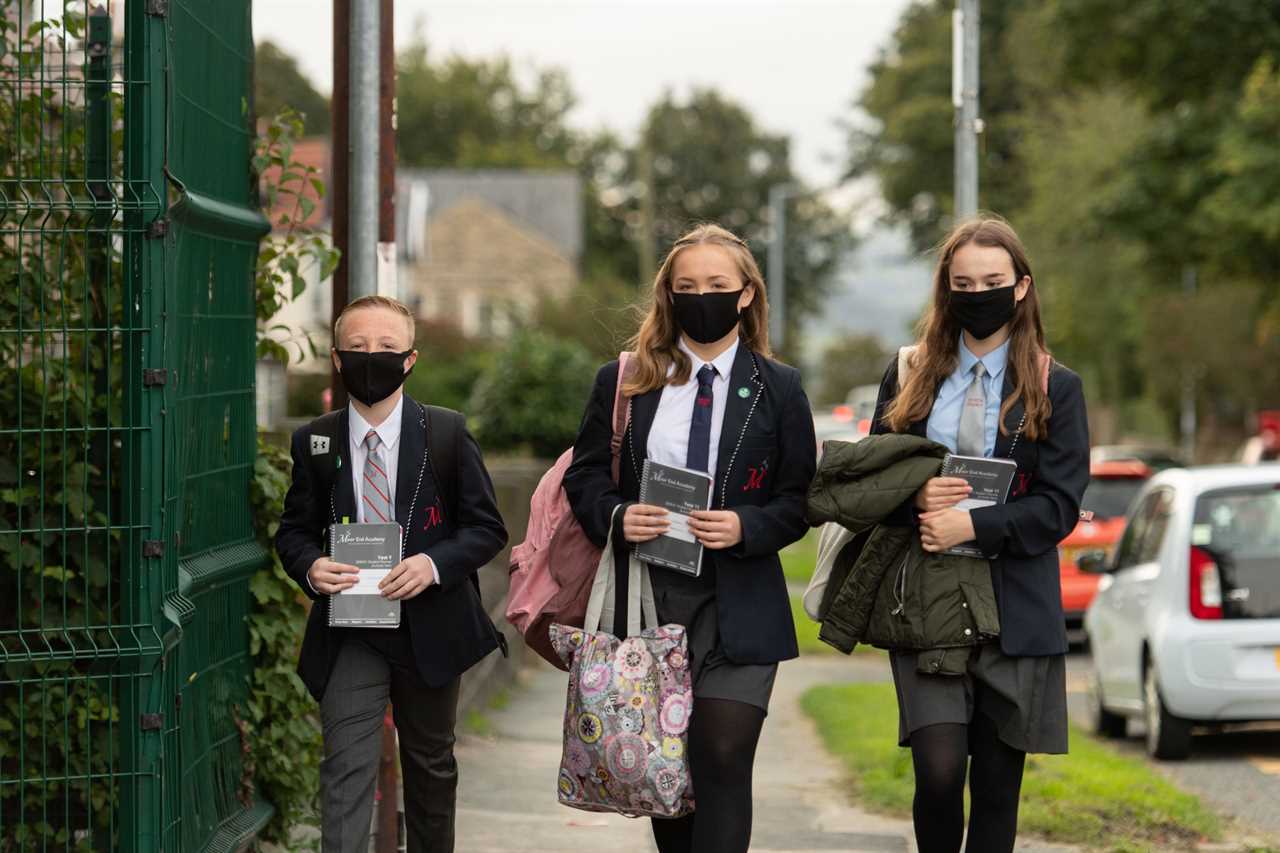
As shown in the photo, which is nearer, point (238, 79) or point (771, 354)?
point (771, 354)

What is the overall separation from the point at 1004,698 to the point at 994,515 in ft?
1.55

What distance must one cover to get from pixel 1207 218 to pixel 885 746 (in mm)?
19434

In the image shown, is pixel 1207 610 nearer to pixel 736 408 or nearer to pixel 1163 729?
pixel 1163 729

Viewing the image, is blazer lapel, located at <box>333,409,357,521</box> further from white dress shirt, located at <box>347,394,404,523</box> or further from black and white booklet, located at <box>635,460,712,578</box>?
black and white booklet, located at <box>635,460,712,578</box>

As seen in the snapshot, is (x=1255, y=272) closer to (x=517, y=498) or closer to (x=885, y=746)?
(x=517, y=498)

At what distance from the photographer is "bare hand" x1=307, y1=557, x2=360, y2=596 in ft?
16.6

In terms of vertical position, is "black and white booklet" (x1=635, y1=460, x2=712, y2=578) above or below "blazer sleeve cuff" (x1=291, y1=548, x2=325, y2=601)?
above

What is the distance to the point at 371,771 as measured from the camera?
525 cm

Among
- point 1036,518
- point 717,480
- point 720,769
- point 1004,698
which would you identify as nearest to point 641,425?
point 717,480

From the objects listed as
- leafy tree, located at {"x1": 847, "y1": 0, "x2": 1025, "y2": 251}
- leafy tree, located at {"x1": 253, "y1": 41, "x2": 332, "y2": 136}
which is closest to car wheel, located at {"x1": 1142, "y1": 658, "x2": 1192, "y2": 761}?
leafy tree, located at {"x1": 847, "y1": 0, "x2": 1025, "y2": 251}

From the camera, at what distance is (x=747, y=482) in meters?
5.05

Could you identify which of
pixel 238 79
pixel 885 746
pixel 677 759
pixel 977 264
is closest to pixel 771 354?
pixel 977 264

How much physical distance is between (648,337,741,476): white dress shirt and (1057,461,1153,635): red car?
10365 mm

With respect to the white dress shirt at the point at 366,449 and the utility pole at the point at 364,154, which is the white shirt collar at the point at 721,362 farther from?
the utility pole at the point at 364,154
